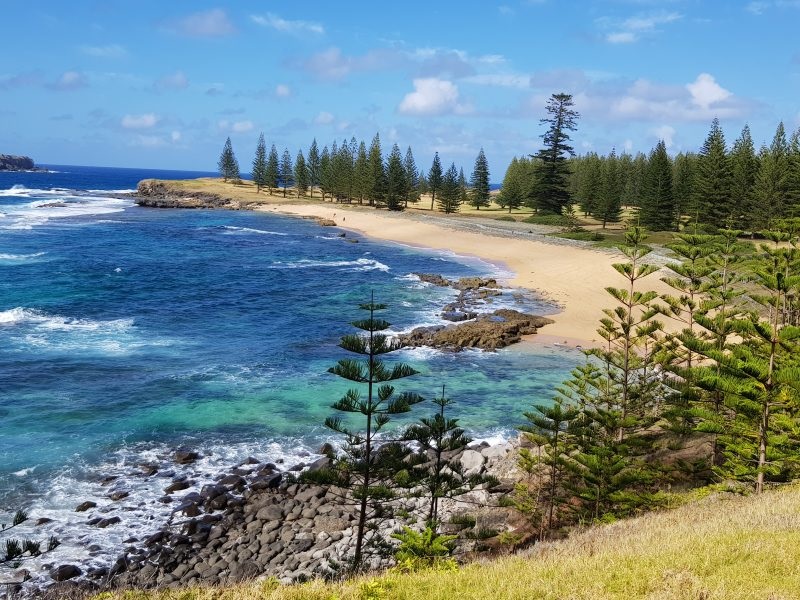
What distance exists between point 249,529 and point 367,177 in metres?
84.4

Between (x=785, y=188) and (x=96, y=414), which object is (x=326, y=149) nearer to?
(x=785, y=188)

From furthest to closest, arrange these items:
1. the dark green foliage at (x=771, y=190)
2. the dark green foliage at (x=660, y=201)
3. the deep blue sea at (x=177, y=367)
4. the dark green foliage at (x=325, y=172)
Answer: the dark green foliage at (x=325, y=172), the dark green foliage at (x=660, y=201), the dark green foliage at (x=771, y=190), the deep blue sea at (x=177, y=367)

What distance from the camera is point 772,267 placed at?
42.2 ft

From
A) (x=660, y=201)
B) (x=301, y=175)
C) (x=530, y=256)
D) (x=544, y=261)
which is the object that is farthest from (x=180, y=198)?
(x=660, y=201)

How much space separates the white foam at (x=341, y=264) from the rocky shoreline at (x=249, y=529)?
31828 millimetres

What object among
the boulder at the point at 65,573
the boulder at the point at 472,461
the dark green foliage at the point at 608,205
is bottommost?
the boulder at the point at 65,573

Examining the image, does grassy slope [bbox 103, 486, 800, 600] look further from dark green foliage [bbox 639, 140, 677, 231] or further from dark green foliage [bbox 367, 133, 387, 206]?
dark green foliage [bbox 367, 133, 387, 206]

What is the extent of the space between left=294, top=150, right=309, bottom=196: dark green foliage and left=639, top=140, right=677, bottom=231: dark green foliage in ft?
220

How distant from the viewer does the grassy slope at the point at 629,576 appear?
19.8 feet

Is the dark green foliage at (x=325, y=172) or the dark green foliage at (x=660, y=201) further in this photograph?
the dark green foliage at (x=325, y=172)

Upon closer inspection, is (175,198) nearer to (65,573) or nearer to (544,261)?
A: (544,261)

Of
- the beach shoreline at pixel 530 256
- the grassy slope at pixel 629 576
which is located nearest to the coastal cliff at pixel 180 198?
the beach shoreline at pixel 530 256

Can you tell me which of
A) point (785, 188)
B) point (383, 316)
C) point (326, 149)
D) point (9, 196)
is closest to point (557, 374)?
point (383, 316)

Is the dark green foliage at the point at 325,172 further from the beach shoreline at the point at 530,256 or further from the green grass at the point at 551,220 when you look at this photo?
the green grass at the point at 551,220
